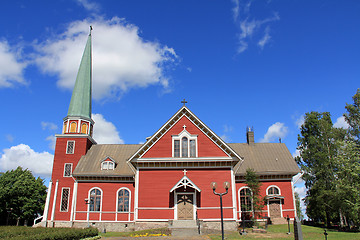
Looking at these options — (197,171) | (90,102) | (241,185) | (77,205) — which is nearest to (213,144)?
(197,171)

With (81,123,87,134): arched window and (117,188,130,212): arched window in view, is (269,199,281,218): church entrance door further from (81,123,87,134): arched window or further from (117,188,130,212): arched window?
(81,123,87,134): arched window

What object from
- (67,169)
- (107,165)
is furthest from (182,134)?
(67,169)

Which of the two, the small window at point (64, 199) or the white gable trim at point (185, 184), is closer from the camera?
the white gable trim at point (185, 184)

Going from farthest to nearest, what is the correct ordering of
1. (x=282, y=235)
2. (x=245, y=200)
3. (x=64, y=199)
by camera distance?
(x=64, y=199)
(x=245, y=200)
(x=282, y=235)

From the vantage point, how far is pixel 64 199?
1213 inches

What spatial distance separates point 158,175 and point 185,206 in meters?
3.68

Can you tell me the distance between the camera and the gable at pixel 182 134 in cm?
2528

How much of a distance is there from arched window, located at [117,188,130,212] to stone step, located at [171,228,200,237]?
9.28 metres

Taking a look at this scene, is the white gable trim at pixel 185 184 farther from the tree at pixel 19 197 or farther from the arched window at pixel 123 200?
the tree at pixel 19 197

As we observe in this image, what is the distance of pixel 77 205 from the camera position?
30.0 m

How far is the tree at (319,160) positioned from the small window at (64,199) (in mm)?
27801

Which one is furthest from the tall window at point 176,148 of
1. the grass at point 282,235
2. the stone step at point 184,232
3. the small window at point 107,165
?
the small window at point 107,165

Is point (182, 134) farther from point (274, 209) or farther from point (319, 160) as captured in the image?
point (319, 160)

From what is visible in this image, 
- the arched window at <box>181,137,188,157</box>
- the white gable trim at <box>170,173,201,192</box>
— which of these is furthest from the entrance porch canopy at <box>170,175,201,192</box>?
the arched window at <box>181,137,188,157</box>
